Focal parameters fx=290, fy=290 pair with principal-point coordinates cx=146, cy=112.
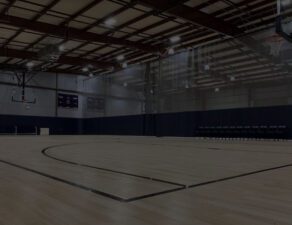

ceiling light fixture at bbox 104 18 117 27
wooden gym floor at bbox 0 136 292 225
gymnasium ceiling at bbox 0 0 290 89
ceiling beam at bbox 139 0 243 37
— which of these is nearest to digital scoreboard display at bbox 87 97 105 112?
gymnasium ceiling at bbox 0 0 290 89

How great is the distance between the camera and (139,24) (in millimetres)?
15477

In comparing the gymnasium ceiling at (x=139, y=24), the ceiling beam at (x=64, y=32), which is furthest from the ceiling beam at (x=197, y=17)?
the ceiling beam at (x=64, y=32)

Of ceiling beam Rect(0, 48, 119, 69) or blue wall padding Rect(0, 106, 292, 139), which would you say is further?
ceiling beam Rect(0, 48, 119, 69)

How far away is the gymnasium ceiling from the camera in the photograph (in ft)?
42.8

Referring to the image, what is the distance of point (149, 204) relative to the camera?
203 centimetres

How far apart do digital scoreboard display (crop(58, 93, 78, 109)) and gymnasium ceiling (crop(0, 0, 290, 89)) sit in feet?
24.3

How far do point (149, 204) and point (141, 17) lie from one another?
13.6 m

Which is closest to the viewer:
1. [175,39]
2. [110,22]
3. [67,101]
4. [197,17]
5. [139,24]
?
[197,17]

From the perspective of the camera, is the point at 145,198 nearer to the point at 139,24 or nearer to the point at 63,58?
the point at 139,24

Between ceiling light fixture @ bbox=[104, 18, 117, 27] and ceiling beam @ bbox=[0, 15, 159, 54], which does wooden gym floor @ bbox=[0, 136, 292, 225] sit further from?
ceiling beam @ bbox=[0, 15, 159, 54]

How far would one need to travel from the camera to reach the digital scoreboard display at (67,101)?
89.5 ft

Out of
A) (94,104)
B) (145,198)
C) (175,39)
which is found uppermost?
(175,39)

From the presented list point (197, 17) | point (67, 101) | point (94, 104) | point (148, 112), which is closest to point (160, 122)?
point (148, 112)

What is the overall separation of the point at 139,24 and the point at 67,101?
47.7 feet
